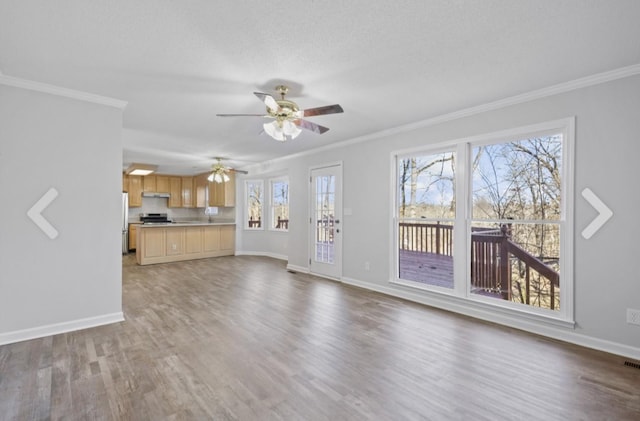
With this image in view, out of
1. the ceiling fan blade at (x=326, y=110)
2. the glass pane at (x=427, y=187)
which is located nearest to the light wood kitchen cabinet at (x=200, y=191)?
the glass pane at (x=427, y=187)

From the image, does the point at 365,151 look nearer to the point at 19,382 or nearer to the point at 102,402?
the point at 102,402

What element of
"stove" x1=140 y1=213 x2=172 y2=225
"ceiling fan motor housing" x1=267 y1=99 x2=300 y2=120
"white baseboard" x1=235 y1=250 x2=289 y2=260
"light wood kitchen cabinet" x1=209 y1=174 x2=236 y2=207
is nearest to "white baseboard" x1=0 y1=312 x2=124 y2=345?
"ceiling fan motor housing" x1=267 y1=99 x2=300 y2=120

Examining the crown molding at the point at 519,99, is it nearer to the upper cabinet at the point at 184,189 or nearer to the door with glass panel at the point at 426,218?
the door with glass panel at the point at 426,218

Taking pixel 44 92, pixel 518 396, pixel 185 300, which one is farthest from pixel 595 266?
pixel 44 92

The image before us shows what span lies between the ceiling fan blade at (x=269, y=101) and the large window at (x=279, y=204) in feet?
16.1

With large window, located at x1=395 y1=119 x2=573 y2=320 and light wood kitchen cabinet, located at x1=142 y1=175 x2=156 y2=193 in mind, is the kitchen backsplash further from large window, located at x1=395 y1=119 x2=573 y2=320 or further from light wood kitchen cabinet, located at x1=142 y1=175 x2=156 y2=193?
large window, located at x1=395 y1=119 x2=573 y2=320

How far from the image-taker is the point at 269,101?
2.55 meters

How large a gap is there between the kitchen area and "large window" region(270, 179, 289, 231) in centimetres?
124

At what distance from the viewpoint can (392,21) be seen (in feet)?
6.33

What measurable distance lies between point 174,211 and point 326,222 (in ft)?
21.7

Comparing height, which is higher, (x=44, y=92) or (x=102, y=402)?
(x=44, y=92)

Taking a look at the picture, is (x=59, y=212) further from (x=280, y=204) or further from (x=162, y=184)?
(x=162, y=184)

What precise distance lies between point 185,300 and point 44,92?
114 inches

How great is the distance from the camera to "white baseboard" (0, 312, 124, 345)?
109 inches
